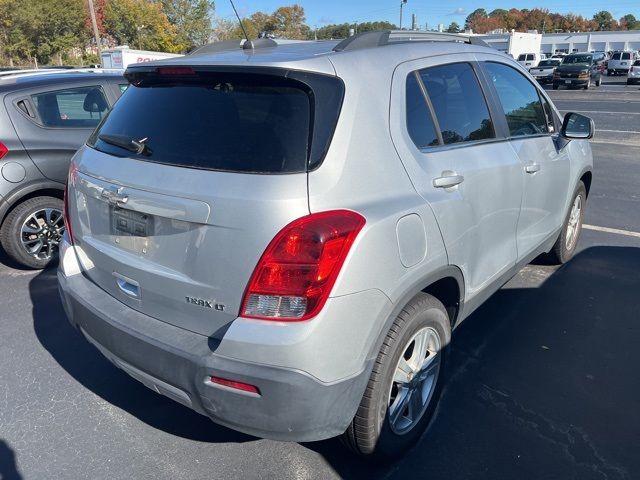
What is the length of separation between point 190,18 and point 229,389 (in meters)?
65.7

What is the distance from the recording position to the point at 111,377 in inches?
131

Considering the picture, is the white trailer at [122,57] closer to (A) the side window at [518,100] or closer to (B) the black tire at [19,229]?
(B) the black tire at [19,229]

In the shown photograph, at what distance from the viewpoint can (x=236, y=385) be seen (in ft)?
6.75

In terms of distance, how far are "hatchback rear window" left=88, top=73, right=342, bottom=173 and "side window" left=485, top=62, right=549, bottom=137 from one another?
1.78 m

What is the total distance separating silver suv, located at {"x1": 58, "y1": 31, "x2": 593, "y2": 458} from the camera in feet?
6.57

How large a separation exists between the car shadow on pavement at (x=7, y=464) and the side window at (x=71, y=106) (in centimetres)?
329

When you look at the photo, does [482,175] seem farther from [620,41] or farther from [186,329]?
[620,41]

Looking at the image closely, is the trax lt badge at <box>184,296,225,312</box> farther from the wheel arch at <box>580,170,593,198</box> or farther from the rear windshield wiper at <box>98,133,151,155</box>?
the wheel arch at <box>580,170,593,198</box>

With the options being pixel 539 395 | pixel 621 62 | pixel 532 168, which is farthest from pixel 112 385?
pixel 621 62

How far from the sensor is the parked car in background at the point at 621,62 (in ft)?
148

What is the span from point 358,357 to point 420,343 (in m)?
0.60

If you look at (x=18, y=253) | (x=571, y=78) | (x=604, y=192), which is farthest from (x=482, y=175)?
(x=571, y=78)

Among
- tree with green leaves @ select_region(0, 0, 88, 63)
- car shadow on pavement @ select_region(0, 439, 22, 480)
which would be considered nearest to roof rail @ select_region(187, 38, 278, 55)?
car shadow on pavement @ select_region(0, 439, 22, 480)

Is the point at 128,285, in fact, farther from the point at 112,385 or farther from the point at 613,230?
the point at 613,230
